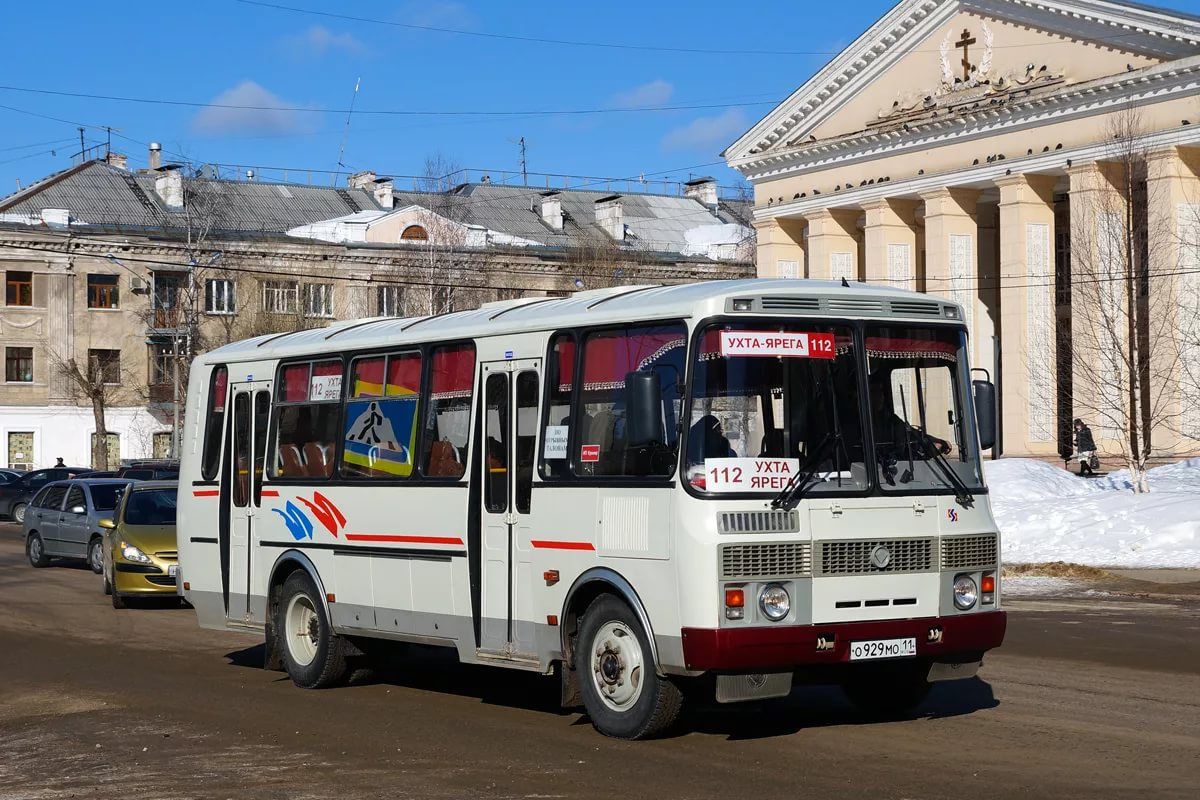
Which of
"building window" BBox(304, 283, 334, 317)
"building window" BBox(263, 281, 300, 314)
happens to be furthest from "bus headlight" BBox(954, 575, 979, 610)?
"building window" BBox(304, 283, 334, 317)

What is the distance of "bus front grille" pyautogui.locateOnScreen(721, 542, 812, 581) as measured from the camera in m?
9.58

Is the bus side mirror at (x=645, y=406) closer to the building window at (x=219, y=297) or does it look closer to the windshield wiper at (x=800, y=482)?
the windshield wiper at (x=800, y=482)

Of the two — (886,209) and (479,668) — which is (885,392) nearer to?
(479,668)

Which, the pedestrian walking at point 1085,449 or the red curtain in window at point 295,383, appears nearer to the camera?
the red curtain in window at point 295,383

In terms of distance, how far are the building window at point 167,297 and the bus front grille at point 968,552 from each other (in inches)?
2575

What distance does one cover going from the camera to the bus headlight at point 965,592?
1026 centimetres

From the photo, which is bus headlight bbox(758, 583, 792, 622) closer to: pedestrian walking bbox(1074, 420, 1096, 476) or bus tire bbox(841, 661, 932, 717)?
bus tire bbox(841, 661, 932, 717)

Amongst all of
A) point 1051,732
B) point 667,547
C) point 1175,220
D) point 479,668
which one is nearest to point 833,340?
point 667,547

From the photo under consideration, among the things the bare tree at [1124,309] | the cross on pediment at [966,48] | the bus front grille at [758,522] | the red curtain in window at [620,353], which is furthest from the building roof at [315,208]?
the bus front grille at [758,522]

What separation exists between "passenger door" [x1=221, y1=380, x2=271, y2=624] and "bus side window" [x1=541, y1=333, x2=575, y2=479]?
419cm

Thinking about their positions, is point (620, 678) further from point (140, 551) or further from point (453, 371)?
point (140, 551)

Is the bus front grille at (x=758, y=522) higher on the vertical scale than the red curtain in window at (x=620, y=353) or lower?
lower

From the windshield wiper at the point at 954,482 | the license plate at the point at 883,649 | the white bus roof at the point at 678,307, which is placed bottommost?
the license plate at the point at 883,649

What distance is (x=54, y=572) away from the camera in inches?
1160
